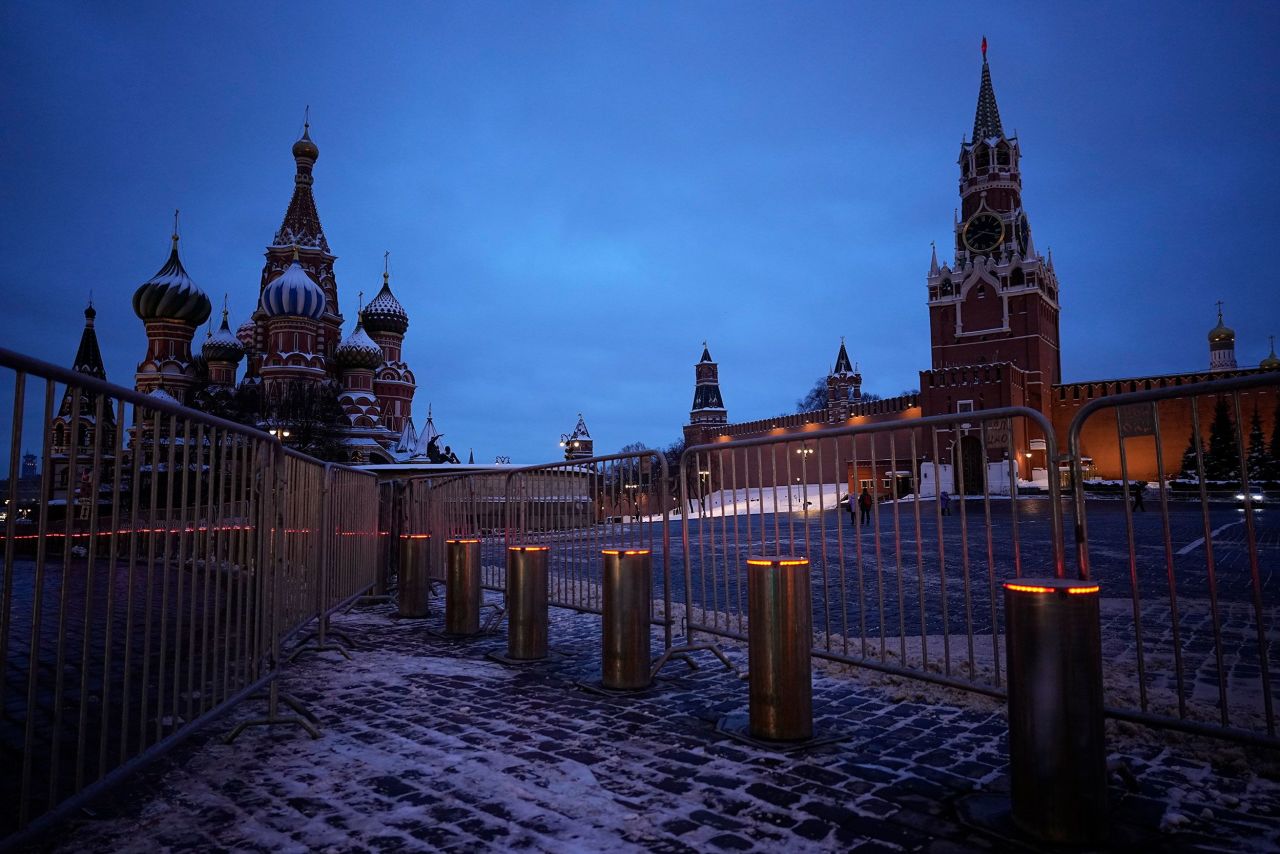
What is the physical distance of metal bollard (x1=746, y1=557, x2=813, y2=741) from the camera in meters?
3.74

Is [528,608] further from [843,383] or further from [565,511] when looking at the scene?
[843,383]

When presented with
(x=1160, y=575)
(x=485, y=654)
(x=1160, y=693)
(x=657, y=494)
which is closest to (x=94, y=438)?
(x=485, y=654)

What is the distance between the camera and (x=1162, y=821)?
2.76 metres

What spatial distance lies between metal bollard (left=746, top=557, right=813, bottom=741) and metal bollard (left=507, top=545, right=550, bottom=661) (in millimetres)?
2290

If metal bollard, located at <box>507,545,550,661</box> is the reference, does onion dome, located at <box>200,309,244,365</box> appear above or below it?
above

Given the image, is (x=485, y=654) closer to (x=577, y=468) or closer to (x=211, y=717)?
Result: (x=577, y=468)

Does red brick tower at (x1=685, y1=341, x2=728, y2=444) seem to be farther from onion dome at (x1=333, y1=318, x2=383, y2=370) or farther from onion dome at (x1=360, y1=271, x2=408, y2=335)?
onion dome at (x1=333, y1=318, x2=383, y2=370)

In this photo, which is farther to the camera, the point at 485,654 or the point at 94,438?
the point at 485,654

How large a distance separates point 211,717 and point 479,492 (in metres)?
5.17

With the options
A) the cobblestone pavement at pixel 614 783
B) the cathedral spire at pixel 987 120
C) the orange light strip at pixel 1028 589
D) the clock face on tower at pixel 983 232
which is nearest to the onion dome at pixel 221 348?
the cobblestone pavement at pixel 614 783

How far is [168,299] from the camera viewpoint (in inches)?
1802

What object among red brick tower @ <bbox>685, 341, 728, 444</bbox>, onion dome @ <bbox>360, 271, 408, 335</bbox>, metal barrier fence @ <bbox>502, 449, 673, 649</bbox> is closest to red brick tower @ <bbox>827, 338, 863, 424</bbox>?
red brick tower @ <bbox>685, 341, 728, 444</bbox>

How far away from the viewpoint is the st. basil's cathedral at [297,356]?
37.1 meters

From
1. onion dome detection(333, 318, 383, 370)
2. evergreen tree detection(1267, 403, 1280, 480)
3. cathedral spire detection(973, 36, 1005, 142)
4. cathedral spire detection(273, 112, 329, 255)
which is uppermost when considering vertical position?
cathedral spire detection(973, 36, 1005, 142)
